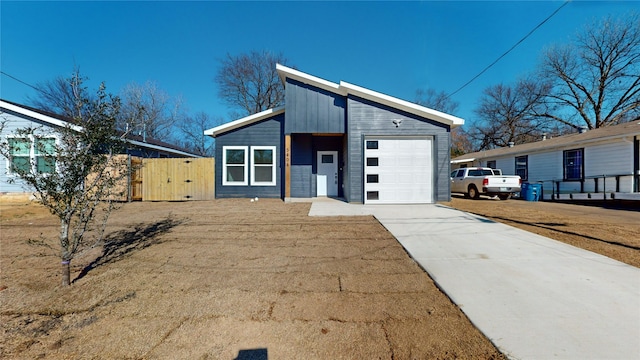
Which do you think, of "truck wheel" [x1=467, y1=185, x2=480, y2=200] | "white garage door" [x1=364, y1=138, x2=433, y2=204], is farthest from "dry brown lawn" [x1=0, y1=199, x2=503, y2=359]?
"truck wheel" [x1=467, y1=185, x2=480, y2=200]

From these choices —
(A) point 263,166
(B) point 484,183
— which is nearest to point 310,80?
(A) point 263,166

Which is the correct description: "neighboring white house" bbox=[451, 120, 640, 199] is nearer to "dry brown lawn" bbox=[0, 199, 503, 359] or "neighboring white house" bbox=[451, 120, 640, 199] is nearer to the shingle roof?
the shingle roof

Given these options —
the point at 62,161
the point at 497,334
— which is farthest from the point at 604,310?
the point at 62,161

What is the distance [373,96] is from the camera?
934 centimetres

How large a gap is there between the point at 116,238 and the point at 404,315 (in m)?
5.43

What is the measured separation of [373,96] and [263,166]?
5.60 meters

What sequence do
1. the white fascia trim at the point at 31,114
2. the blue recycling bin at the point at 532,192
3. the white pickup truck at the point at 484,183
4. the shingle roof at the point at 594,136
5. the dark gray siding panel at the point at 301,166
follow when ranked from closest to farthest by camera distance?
the white fascia trim at the point at 31,114 < the shingle roof at the point at 594,136 < the dark gray siding panel at the point at 301,166 < the white pickup truck at the point at 484,183 < the blue recycling bin at the point at 532,192

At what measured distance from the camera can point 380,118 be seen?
31.3ft

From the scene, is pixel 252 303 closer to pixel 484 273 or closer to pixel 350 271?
pixel 350 271

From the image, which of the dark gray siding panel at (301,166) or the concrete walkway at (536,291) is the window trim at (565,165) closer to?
the concrete walkway at (536,291)

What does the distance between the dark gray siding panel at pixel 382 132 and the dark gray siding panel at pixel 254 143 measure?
3.61m

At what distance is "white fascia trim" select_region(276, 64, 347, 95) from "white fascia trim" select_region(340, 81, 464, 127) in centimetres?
43

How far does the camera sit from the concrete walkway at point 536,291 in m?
2.02

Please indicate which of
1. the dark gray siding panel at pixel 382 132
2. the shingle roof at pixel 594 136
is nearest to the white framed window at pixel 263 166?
the dark gray siding panel at pixel 382 132
